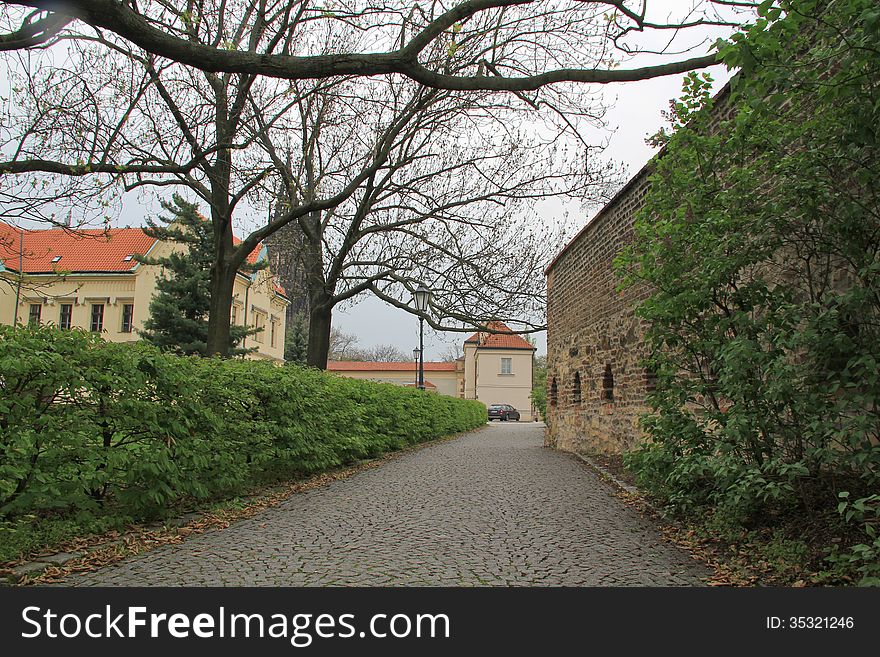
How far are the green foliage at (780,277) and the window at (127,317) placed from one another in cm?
3474

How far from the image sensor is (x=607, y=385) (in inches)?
490

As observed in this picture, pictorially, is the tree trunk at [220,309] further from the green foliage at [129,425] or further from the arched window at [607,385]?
the arched window at [607,385]

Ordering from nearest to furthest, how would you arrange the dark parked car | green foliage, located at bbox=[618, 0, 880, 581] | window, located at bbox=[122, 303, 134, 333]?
1. green foliage, located at bbox=[618, 0, 880, 581]
2. window, located at bbox=[122, 303, 134, 333]
3. the dark parked car

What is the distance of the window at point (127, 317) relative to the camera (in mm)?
35719

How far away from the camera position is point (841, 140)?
424 centimetres

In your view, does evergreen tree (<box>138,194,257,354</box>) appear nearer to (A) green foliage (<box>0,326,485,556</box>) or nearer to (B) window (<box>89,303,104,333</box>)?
(B) window (<box>89,303,104,333</box>)

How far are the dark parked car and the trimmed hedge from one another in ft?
135

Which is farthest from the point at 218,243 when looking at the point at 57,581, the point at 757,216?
the point at 757,216

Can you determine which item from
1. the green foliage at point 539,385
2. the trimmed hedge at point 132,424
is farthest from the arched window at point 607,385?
the green foliage at point 539,385

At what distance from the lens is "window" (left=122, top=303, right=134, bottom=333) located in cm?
3572

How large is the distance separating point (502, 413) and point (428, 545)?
44.6m

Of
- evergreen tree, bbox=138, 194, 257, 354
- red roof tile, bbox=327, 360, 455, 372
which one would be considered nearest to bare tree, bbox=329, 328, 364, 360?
red roof tile, bbox=327, 360, 455, 372

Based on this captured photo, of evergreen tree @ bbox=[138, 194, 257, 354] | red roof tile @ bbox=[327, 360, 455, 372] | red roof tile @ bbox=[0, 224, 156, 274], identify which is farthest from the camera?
red roof tile @ bbox=[327, 360, 455, 372]
